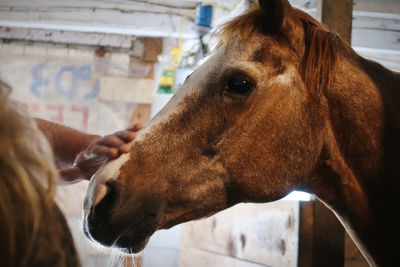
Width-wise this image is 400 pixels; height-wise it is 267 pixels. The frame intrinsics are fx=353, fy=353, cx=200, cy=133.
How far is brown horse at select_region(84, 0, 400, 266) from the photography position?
107 centimetres

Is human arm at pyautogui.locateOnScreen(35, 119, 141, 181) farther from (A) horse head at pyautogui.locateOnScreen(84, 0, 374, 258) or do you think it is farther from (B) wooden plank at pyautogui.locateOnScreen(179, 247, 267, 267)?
(B) wooden plank at pyautogui.locateOnScreen(179, 247, 267, 267)

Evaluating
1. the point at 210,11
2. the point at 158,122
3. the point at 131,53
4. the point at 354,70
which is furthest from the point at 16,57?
the point at 354,70

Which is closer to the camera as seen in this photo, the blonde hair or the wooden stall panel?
the blonde hair

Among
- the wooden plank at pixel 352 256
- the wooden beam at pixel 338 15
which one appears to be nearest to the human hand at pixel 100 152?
Result: the wooden beam at pixel 338 15

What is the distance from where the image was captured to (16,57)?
3898 millimetres

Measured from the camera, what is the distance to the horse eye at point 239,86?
3.66 ft

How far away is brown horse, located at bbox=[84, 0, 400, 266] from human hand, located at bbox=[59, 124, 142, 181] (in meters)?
0.03

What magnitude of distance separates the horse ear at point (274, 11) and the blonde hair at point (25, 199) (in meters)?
0.89

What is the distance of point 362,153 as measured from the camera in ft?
3.81

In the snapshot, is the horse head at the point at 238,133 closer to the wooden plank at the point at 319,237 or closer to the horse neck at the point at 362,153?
the horse neck at the point at 362,153

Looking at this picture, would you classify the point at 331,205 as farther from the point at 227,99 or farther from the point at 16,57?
the point at 16,57

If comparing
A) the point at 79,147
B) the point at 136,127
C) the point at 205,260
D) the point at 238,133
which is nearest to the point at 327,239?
the point at 238,133

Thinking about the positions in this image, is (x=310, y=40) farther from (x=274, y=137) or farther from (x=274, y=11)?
(x=274, y=137)

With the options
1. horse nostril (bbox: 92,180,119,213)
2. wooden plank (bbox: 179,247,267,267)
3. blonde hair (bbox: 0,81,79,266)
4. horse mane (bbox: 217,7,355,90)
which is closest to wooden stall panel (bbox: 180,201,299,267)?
wooden plank (bbox: 179,247,267,267)
